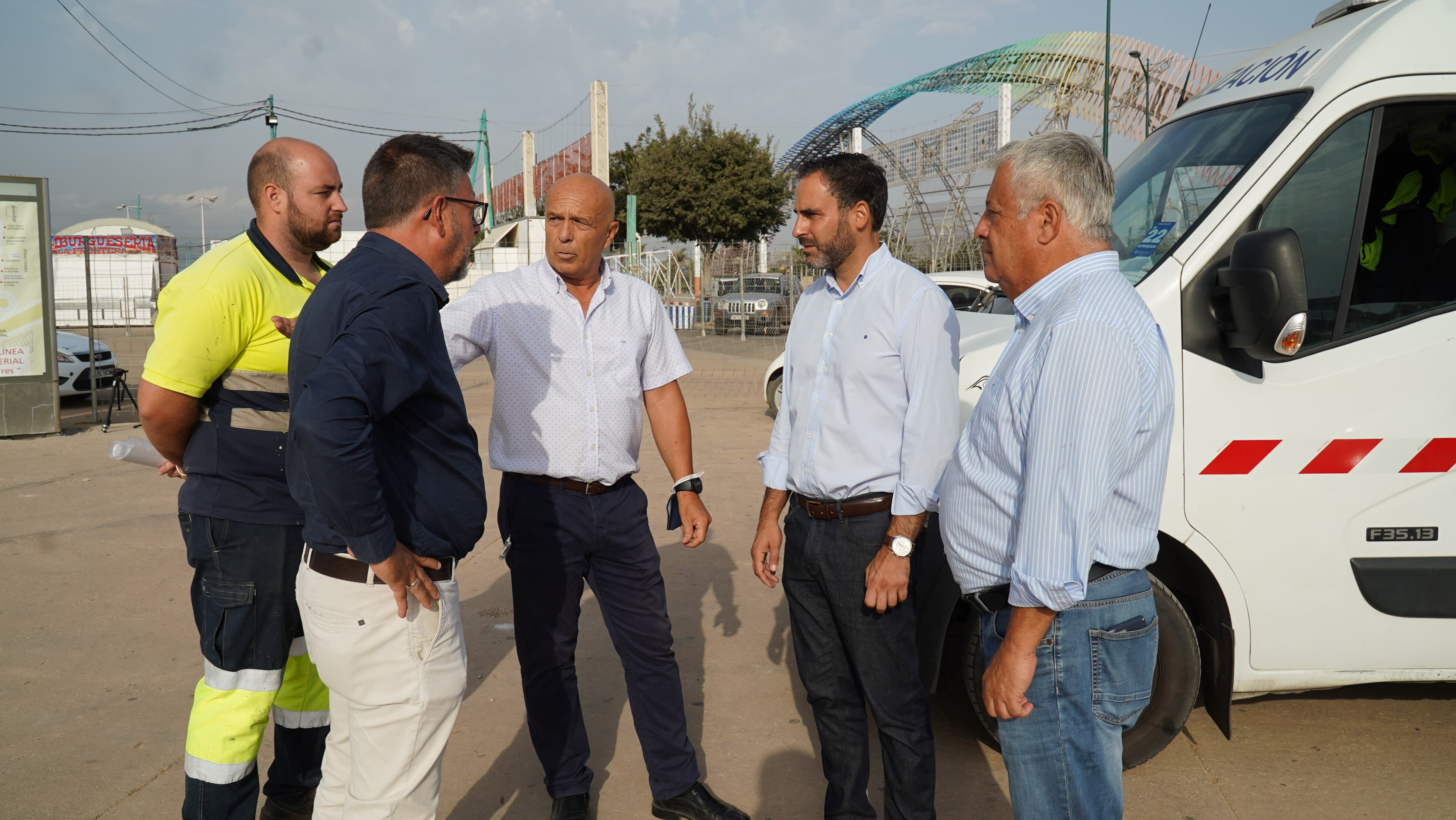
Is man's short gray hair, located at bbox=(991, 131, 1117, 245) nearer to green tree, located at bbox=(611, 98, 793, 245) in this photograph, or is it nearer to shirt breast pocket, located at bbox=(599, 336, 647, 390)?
shirt breast pocket, located at bbox=(599, 336, 647, 390)

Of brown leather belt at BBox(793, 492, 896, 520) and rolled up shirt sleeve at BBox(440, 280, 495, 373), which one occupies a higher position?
rolled up shirt sleeve at BBox(440, 280, 495, 373)

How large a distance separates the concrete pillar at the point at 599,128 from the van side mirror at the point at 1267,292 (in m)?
26.3

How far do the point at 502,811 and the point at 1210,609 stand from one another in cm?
245

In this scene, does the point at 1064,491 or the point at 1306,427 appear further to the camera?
the point at 1306,427

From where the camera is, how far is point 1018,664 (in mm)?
1837

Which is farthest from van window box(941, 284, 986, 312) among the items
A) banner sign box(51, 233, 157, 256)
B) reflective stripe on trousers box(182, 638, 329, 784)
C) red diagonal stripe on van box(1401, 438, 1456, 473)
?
banner sign box(51, 233, 157, 256)

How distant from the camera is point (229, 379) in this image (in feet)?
9.14

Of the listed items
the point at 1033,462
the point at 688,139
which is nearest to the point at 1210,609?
the point at 1033,462

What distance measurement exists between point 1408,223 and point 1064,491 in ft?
9.29

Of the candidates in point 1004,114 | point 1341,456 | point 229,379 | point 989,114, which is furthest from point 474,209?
point 989,114

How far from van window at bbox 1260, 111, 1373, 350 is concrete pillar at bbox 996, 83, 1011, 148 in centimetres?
2464

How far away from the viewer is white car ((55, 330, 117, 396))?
12.6 metres

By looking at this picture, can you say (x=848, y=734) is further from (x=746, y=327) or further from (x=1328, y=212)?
(x=746, y=327)

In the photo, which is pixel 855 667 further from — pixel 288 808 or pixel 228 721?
pixel 288 808
